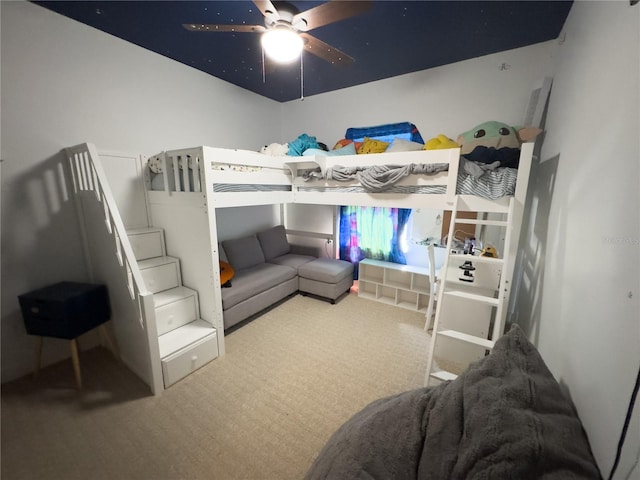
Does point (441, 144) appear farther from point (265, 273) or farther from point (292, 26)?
point (265, 273)

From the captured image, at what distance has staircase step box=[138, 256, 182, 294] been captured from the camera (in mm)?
2146

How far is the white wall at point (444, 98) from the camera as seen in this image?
97.5 inches

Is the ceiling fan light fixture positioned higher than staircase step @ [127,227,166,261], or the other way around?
the ceiling fan light fixture

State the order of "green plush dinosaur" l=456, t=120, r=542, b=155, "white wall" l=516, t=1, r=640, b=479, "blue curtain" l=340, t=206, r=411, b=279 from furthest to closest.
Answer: "blue curtain" l=340, t=206, r=411, b=279, "green plush dinosaur" l=456, t=120, r=542, b=155, "white wall" l=516, t=1, r=640, b=479

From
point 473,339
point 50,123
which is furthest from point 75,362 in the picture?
point 473,339

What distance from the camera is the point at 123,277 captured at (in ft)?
6.01

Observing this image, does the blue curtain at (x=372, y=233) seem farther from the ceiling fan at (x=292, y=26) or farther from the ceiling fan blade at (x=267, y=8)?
the ceiling fan blade at (x=267, y=8)

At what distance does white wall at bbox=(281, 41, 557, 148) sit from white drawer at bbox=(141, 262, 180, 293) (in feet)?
8.80

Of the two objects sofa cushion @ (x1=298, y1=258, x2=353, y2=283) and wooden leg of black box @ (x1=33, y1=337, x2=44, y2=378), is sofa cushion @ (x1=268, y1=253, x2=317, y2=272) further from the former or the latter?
wooden leg of black box @ (x1=33, y1=337, x2=44, y2=378)

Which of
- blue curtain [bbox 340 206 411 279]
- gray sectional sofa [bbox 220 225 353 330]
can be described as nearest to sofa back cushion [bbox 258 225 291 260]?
gray sectional sofa [bbox 220 225 353 330]

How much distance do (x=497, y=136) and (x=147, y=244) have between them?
326 centimetres

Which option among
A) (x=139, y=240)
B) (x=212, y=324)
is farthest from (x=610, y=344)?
(x=139, y=240)

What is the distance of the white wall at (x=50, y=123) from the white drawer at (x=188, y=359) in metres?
1.14

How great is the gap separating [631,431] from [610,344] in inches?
10.3
